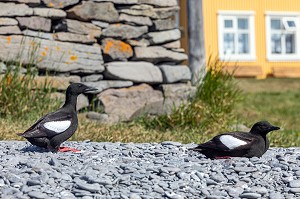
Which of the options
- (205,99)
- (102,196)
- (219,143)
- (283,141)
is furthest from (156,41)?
(102,196)

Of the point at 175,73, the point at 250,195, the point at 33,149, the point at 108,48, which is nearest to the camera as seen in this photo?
the point at 250,195

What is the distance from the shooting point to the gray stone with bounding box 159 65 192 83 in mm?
11039

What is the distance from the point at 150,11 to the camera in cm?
1106

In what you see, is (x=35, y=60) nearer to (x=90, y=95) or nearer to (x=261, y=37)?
(x=90, y=95)

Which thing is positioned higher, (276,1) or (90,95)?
(276,1)

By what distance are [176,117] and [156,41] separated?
1.66m

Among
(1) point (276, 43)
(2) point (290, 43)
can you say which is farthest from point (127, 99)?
(2) point (290, 43)

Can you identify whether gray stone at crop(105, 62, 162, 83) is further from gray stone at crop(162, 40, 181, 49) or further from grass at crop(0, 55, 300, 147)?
grass at crop(0, 55, 300, 147)

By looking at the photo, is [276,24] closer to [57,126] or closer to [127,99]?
[127,99]

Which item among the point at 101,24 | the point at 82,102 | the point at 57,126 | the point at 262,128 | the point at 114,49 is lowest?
the point at 82,102

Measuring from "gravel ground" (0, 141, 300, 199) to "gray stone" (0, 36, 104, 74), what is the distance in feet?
12.5

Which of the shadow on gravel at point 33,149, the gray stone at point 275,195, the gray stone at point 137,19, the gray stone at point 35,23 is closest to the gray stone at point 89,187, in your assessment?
the gray stone at point 275,195

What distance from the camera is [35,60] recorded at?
10.2 metres

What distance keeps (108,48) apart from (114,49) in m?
0.10
